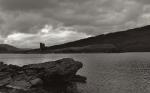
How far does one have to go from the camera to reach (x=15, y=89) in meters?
44.5

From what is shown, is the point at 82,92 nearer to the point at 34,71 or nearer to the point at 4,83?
the point at 34,71

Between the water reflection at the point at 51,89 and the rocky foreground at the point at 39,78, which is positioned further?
the rocky foreground at the point at 39,78

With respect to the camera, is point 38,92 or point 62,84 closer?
point 38,92

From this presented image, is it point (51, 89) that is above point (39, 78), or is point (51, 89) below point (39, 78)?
below

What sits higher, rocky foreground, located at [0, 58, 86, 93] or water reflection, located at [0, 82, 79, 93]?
rocky foreground, located at [0, 58, 86, 93]

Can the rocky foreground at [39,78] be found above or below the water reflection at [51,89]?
above

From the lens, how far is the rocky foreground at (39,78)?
151 feet

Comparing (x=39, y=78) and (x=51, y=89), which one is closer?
(x=39, y=78)

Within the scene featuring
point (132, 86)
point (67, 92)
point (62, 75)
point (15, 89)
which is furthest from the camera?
point (132, 86)

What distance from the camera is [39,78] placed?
1982 inches

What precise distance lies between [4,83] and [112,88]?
85.5 ft

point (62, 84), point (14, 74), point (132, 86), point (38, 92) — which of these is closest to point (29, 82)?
point (38, 92)

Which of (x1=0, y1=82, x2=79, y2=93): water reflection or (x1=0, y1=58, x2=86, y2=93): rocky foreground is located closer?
(x1=0, y1=82, x2=79, y2=93): water reflection

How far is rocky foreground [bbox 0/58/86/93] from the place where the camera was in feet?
151
